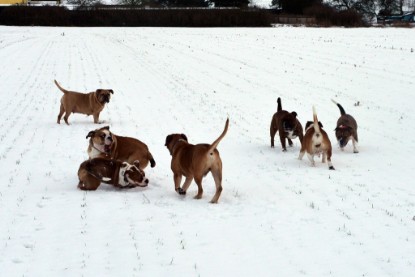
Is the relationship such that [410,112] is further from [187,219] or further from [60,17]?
[60,17]

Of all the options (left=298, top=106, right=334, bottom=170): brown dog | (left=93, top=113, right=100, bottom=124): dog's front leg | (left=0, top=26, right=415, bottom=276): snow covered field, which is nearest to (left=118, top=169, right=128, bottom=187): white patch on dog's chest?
(left=0, top=26, right=415, bottom=276): snow covered field

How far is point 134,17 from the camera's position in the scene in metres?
64.0

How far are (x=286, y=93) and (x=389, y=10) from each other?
246 ft

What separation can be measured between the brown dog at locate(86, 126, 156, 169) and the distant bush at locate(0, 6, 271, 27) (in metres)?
52.6

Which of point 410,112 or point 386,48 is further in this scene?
point 386,48

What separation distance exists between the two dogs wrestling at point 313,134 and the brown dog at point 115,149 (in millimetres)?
2931

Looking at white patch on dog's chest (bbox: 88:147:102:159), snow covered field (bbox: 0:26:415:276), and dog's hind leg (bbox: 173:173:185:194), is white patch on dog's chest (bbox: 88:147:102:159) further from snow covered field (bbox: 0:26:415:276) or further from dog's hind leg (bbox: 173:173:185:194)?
dog's hind leg (bbox: 173:173:185:194)

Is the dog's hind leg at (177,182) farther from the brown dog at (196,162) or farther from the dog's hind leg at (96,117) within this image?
the dog's hind leg at (96,117)

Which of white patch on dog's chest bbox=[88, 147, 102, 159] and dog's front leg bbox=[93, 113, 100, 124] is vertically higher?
white patch on dog's chest bbox=[88, 147, 102, 159]

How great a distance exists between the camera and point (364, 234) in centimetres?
638

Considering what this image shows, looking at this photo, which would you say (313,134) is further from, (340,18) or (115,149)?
(340,18)

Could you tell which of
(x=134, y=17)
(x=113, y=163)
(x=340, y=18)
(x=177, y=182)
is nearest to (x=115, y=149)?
(x=113, y=163)

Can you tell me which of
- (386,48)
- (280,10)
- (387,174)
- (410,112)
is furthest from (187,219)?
(280,10)

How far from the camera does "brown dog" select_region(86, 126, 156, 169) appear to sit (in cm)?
877
